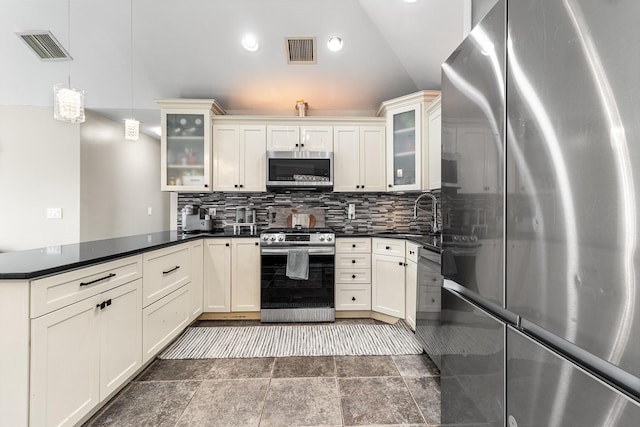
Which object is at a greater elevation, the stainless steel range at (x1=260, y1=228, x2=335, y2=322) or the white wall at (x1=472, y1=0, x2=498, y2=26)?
the white wall at (x1=472, y1=0, x2=498, y2=26)

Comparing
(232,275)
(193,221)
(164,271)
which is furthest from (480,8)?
(193,221)

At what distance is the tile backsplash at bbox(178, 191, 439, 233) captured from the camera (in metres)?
3.49

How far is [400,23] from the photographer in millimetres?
2580

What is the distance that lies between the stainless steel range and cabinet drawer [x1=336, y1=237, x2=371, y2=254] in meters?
0.12

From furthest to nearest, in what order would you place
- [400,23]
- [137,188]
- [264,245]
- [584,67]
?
[137,188], [264,245], [400,23], [584,67]

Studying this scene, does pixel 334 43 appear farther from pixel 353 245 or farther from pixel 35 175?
pixel 35 175

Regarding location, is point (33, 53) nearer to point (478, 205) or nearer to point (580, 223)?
point (478, 205)

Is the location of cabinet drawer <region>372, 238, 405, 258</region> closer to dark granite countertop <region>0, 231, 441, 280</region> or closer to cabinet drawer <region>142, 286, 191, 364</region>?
dark granite countertop <region>0, 231, 441, 280</region>

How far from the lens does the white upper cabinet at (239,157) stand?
321 cm

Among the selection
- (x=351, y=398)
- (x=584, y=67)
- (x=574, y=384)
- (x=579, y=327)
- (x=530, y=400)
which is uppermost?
(x=584, y=67)

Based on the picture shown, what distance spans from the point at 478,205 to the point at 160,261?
210 centimetres

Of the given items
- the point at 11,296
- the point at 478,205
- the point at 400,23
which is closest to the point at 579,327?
the point at 478,205

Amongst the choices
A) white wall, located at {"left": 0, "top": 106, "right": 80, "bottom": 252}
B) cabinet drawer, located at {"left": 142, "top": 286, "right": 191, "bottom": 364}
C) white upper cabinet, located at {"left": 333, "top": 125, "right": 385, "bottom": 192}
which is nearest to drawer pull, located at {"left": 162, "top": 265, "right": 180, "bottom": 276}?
cabinet drawer, located at {"left": 142, "top": 286, "right": 191, "bottom": 364}

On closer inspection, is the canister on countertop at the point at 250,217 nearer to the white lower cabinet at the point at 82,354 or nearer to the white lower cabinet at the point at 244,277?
the white lower cabinet at the point at 244,277
